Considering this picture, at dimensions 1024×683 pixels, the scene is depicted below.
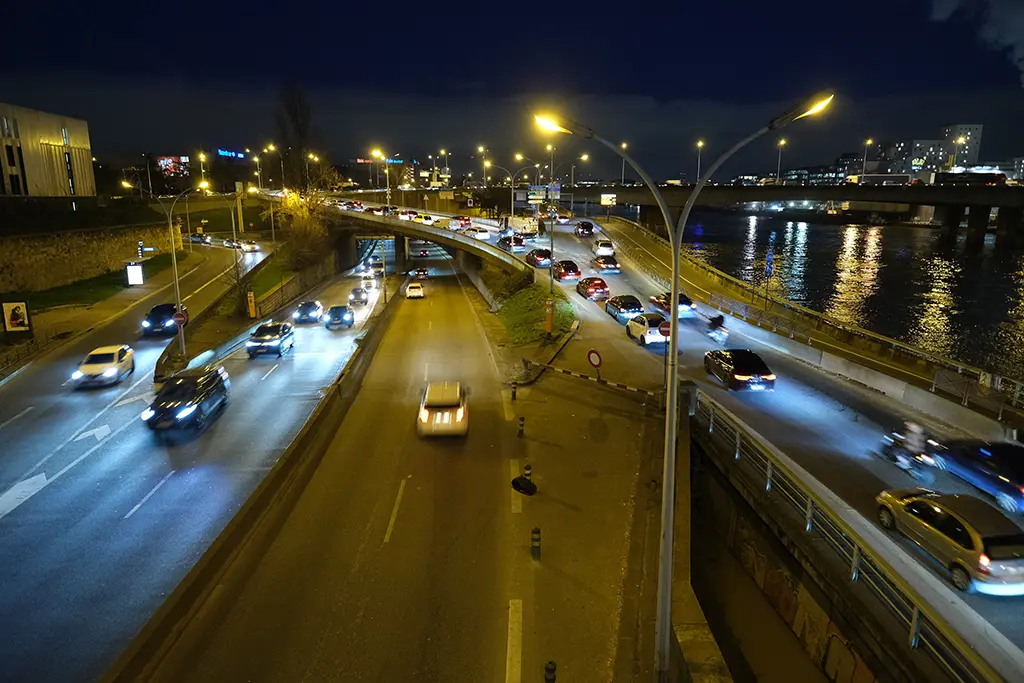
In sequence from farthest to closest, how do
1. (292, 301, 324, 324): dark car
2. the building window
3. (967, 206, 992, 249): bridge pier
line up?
(967, 206, 992, 249): bridge pier, the building window, (292, 301, 324, 324): dark car

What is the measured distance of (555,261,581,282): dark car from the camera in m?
46.8

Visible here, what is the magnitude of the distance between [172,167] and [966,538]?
163 metres

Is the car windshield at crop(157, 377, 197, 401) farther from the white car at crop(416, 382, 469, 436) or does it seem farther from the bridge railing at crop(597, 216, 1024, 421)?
the bridge railing at crop(597, 216, 1024, 421)

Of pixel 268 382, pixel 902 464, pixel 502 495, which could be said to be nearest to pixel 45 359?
pixel 268 382

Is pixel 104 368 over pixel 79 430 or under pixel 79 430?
over

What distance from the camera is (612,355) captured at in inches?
1129

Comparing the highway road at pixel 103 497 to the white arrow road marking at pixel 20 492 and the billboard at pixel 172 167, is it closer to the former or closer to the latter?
the white arrow road marking at pixel 20 492

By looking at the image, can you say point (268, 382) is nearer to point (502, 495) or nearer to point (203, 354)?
point (203, 354)

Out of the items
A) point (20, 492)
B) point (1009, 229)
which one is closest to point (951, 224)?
point (1009, 229)

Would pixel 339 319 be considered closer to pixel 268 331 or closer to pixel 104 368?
pixel 268 331

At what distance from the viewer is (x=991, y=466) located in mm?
14781

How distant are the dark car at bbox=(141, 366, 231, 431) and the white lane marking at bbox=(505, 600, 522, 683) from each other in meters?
15.3

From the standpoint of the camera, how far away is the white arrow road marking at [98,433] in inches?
845

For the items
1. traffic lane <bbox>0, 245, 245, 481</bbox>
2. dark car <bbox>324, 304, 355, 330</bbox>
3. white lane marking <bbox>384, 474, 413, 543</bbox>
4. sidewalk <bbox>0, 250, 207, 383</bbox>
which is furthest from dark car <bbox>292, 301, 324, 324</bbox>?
white lane marking <bbox>384, 474, 413, 543</bbox>
